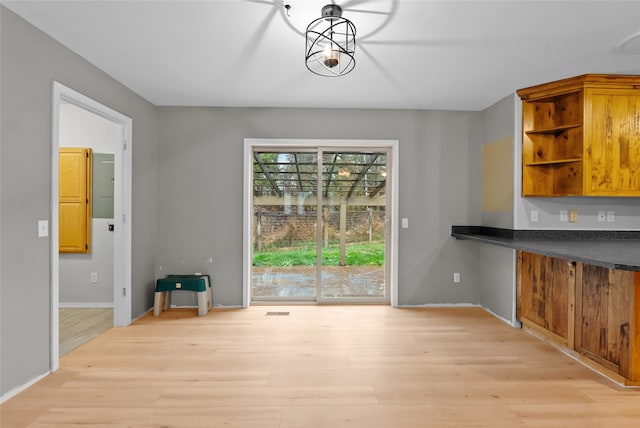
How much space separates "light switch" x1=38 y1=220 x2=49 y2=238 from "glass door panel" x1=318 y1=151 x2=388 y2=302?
2778 millimetres

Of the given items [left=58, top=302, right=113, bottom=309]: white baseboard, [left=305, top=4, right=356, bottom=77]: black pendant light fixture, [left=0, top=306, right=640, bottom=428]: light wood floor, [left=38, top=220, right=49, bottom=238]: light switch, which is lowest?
[left=0, top=306, right=640, bottom=428]: light wood floor

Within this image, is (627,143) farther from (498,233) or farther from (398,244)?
(398,244)

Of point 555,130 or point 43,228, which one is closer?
point 43,228

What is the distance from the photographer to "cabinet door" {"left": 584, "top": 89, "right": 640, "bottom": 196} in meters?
3.18

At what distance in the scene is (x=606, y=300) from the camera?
249cm

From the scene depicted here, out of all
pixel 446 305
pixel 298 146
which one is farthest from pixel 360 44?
pixel 446 305

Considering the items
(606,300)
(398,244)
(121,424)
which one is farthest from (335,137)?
(121,424)

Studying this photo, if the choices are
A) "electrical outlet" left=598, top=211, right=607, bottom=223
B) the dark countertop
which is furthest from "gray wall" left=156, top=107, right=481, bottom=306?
"electrical outlet" left=598, top=211, right=607, bottom=223

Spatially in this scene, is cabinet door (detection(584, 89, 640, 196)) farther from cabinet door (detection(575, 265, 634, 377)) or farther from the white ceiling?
cabinet door (detection(575, 265, 634, 377))

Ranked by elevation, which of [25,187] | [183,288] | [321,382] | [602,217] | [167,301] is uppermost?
[25,187]

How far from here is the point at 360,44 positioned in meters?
2.56

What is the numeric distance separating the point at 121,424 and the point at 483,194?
4.14 meters

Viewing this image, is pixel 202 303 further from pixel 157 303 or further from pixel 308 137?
pixel 308 137

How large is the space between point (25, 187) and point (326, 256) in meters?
3.05
